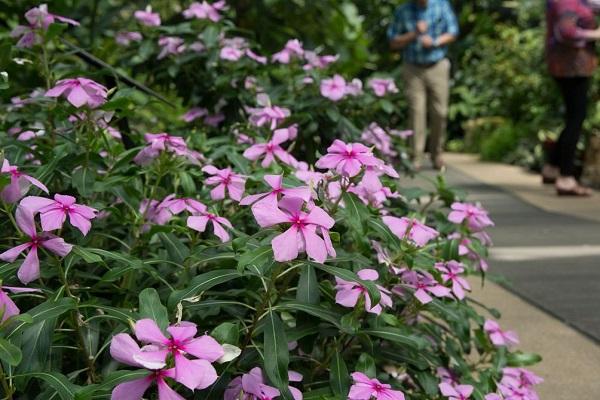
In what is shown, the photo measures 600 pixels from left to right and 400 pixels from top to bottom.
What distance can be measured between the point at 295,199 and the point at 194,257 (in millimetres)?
374

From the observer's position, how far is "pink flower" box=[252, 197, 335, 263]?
1.30 m

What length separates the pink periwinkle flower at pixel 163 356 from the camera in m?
1.13

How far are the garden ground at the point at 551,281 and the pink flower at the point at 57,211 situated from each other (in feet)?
5.10

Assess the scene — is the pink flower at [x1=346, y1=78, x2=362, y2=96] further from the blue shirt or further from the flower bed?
the blue shirt

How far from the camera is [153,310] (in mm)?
1311

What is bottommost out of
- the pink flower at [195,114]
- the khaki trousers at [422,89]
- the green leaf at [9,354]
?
the khaki trousers at [422,89]

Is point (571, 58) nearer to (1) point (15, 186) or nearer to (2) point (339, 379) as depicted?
(2) point (339, 379)

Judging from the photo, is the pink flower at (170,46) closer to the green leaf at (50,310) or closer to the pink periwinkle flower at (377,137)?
the pink periwinkle flower at (377,137)

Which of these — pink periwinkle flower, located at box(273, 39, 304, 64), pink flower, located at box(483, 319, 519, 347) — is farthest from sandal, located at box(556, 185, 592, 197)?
pink flower, located at box(483, 319, 519, 347)

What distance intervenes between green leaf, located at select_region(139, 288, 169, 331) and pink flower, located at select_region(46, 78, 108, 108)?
0.67 m

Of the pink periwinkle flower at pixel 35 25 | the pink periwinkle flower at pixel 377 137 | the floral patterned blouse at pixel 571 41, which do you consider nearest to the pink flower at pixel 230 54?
the pink periwinkle flower at pixel 377 137

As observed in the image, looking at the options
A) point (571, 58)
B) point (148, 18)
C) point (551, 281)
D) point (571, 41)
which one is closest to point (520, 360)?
point (551, 281)

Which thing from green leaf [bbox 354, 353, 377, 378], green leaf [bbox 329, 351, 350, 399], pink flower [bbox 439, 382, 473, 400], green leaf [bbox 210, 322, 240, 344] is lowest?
pink flower [bbox 439, 382, 473, 400]

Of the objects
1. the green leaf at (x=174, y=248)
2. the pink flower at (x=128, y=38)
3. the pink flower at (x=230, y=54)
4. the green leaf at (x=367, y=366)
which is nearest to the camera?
the green leaf at (x=367, y=366)
